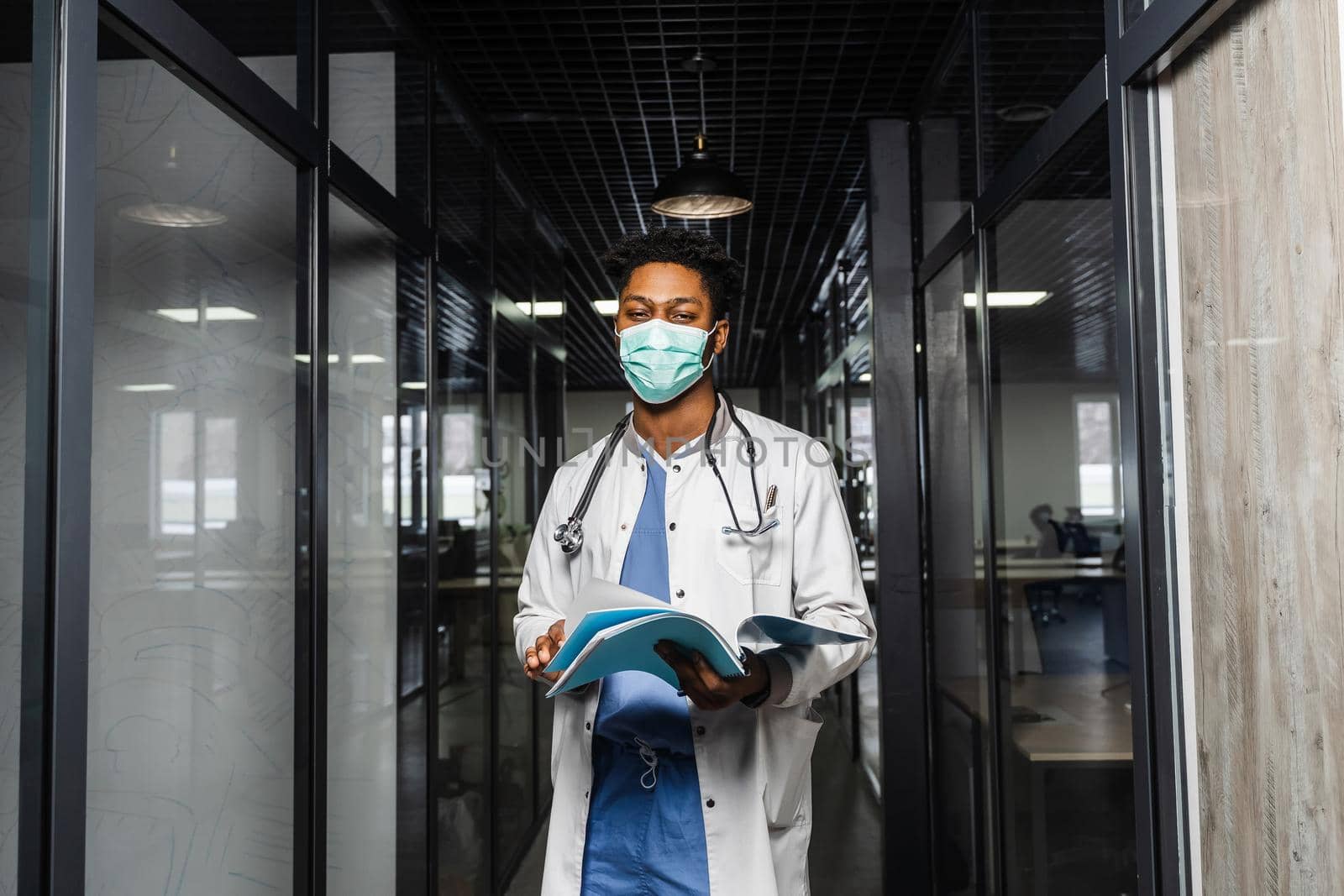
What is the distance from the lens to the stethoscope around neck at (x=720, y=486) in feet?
5.85

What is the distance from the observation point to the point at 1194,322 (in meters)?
1.53

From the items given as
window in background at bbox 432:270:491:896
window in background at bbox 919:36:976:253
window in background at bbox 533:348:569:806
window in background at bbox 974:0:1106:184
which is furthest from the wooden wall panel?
window in background at bbox 533:348:569:806

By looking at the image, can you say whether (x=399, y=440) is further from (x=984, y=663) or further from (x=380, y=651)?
(x=984, y=663)

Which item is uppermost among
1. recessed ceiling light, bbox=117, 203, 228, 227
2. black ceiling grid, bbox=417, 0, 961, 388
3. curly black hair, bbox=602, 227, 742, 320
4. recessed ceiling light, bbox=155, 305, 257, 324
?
black ceiling grid, bbox=417, 0, 961, 388

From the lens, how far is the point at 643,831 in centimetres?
175

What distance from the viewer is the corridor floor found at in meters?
Result: 4.07

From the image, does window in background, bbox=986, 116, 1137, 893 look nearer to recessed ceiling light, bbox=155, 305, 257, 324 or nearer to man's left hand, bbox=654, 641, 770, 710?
man's left hand, bbox=654, 641, 770, 710

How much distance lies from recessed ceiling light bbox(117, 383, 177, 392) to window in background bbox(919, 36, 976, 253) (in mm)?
1984

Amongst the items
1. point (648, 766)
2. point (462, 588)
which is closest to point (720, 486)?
point (648, 766)

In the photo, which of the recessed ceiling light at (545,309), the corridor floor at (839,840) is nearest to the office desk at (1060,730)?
the corridor floor at (839,840)

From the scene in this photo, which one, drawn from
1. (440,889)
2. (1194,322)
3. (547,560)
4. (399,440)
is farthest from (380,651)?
(1194,322)

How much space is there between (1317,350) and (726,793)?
105cm

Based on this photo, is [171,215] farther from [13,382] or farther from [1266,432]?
[1266,432]

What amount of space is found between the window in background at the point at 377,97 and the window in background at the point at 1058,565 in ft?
5.07
